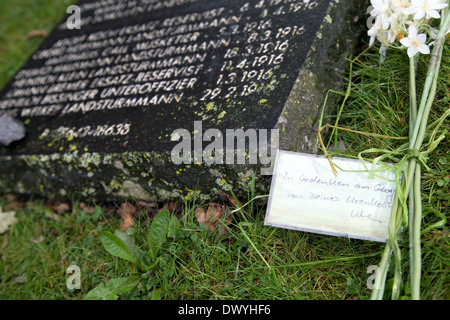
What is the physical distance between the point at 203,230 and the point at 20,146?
4.88ft

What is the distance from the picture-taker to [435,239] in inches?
60.9

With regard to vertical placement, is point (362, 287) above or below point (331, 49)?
below

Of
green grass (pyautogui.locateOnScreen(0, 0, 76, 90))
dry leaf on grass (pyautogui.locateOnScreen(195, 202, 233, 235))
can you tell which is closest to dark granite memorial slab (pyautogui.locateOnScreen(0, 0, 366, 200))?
dry leaf on grass (pyautogui.locateOnScreen(195, 202, 233, 235))

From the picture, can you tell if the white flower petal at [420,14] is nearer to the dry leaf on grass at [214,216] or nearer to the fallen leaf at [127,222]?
the dry leaf on grass at [214,216]

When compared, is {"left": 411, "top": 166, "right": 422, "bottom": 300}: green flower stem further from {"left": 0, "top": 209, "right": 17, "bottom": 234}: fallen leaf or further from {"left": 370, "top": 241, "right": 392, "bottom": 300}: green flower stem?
{"left": 0, "top": 209, "right": 17, "bottom": 234}: fallen leaf

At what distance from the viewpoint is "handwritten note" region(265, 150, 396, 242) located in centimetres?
164

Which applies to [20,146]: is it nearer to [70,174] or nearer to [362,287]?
[70,174]

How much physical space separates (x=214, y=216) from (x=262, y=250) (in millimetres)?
316

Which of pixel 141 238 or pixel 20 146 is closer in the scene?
pixel 141 238

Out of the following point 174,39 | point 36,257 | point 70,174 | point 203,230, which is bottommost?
point 36,257

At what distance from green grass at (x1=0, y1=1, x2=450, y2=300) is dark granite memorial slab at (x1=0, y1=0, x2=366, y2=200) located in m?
0.20
